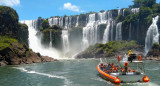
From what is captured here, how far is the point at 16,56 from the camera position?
5169 cm

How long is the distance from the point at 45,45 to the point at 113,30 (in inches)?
1278

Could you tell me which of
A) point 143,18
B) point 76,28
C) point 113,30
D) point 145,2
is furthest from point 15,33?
point 145,2

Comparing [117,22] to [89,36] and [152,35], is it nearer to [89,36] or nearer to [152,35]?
[89,36]

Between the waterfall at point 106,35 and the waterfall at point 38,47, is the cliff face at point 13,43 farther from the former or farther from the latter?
the waterfall at point 106,35

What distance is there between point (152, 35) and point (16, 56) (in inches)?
1939

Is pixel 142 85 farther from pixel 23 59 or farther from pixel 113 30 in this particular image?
pixel 113 30

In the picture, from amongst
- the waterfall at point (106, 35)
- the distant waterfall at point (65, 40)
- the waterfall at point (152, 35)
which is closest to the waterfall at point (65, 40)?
the distant waterfall at point (65, 40)

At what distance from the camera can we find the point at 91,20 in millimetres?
102375

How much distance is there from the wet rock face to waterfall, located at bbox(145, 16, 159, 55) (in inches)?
1593

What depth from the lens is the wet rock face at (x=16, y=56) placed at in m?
49.6

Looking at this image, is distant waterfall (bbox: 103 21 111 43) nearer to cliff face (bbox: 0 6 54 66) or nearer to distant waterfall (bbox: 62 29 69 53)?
distant waterfall (bbox: 62 29 69 53)

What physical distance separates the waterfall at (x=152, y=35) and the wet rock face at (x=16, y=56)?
4047cm

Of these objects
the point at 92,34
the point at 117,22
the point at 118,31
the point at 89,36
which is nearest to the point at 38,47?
the point at 89,36

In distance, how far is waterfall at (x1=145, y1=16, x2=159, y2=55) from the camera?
70125 millimetres
